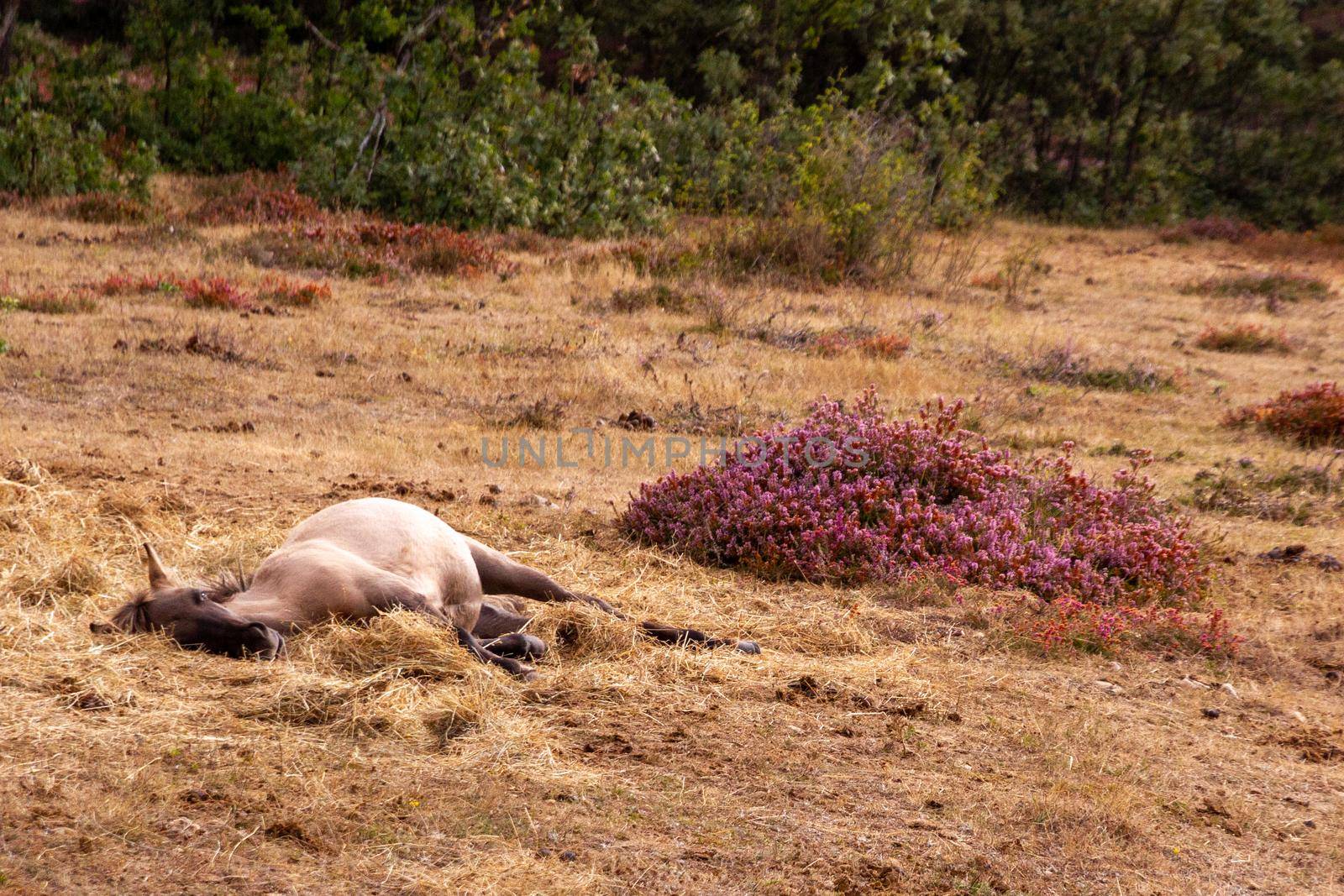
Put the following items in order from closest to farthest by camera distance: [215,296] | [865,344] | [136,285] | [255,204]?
[215,296]
[136,285]
[865,344]
[255,204]

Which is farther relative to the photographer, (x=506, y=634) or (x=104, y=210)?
(x=104, y=210)

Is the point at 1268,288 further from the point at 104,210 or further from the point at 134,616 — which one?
the point at 134,616

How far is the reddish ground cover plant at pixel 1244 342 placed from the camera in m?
14.6

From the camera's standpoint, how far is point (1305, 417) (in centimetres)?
1085

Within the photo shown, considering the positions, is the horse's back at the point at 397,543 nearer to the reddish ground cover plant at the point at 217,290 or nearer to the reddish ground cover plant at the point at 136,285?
the reddish ground cover plant at the point at 217,290

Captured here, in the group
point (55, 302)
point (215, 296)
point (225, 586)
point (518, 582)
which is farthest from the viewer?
point (215, 296)

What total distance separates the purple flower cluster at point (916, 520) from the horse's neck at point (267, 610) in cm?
267

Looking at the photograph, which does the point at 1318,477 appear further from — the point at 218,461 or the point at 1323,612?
the point at 218,461

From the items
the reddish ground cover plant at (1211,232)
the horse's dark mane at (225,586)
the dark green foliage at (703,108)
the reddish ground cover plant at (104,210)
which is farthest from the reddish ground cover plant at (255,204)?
the reddish ground cover plant at (1211,232)

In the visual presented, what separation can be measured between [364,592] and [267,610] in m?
0.36

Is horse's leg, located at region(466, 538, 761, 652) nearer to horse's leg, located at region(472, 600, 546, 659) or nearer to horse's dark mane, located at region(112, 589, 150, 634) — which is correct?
horse's leg, located at region(472, 600, 546, 659)

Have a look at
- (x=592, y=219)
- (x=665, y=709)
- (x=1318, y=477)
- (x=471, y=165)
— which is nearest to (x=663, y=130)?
(x=592, y=219)

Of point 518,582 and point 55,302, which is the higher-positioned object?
point 55,302

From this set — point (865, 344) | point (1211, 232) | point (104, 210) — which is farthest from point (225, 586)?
point (1211, 232)
